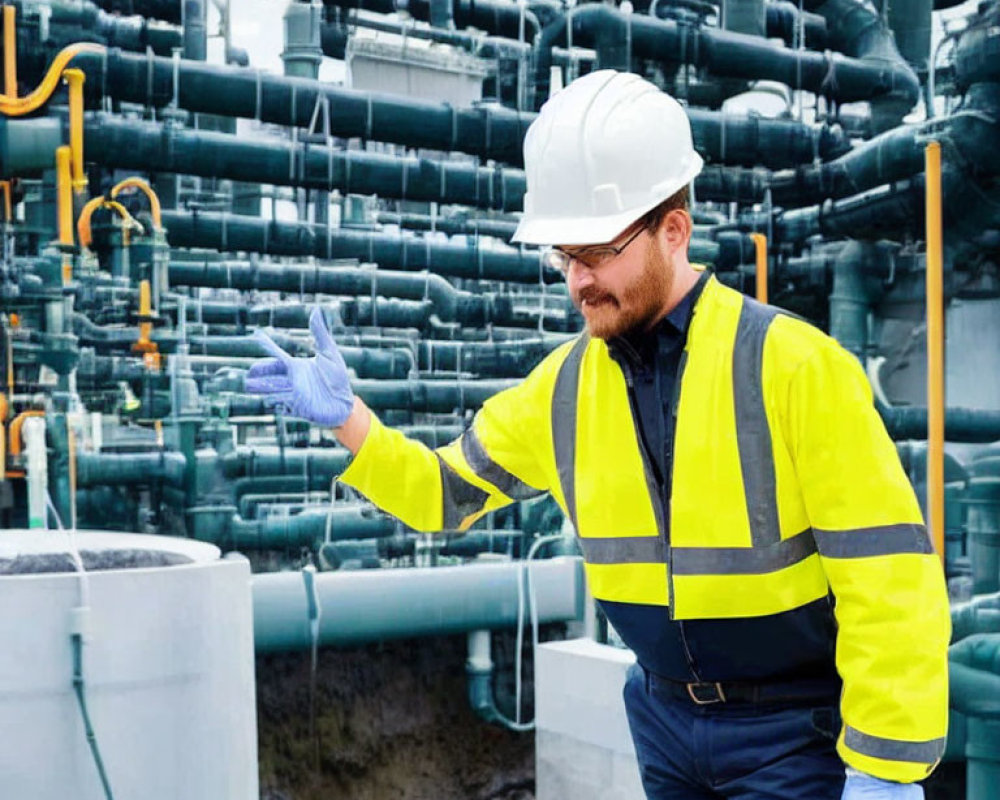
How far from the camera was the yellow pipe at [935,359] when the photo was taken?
306 cm

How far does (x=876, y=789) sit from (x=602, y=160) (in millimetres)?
725

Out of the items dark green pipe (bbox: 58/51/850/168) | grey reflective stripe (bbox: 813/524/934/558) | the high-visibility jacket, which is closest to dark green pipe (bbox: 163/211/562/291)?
dark green pipe (bbox: 58/51/850/168)

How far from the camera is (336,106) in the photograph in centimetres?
433

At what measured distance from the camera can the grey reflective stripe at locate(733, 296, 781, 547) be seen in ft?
4.21

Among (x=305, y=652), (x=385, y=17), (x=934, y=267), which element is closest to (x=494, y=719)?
(x=305, y=652)

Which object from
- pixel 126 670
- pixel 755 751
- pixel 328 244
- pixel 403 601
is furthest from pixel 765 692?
pixel 328 244

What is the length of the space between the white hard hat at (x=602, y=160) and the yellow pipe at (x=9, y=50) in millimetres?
2927

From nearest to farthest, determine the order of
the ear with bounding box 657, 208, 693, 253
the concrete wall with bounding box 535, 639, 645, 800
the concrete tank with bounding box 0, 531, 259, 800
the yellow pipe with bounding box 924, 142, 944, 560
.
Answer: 1. the ear with bounding box 657, 208, 693, 253
2. the concrete tank with bounding box 0, 531, 259, 800
3. the concrete wall with bounding box 535, 639, 645, 800
4. the yellow pipe with bounding box 924, 142, 944, 560

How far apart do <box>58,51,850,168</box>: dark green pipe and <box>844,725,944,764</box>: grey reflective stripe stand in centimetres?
349

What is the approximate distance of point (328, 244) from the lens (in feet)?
15.6

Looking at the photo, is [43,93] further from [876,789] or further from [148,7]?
[876,789]

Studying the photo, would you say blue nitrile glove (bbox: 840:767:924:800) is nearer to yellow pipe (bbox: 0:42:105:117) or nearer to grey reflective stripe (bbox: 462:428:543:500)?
grey reflective stripe (bbox: 462:428:543:500)

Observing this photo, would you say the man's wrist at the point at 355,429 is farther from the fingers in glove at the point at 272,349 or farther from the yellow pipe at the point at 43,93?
the yellow pipe at the point at 43,93

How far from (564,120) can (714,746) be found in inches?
28.5
